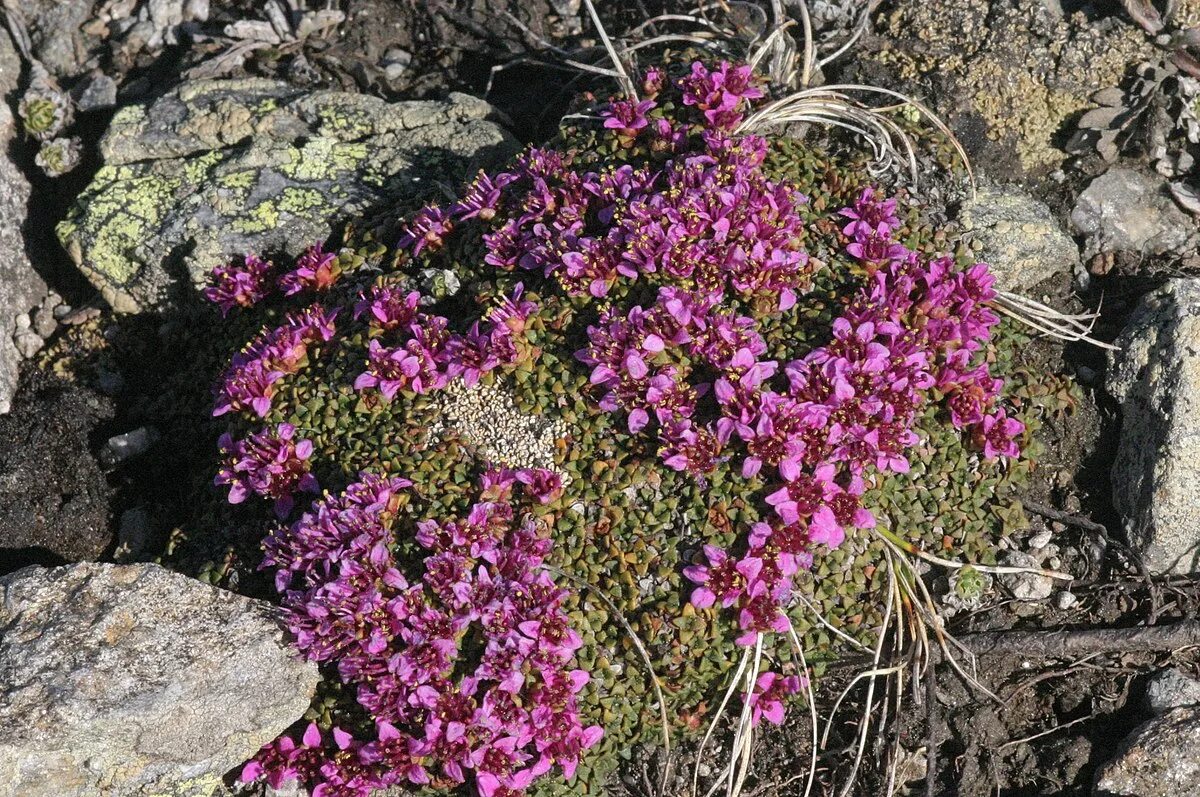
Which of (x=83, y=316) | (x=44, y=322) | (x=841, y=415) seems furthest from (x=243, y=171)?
(x=841, y=415)

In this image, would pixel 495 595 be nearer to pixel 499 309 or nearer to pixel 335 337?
Result: pixel 499 309

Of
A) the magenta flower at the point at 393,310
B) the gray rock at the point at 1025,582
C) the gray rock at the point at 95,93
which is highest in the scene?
the gray rock at the point at 95,93

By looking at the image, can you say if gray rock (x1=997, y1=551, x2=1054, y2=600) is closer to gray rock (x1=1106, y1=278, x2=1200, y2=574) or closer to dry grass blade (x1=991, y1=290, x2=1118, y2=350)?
gray rock (x1=1106, y1=278, x2=1200, y2=574)

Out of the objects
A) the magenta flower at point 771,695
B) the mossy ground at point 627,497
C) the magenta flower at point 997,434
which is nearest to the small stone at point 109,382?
the mossy ground at point 627,497

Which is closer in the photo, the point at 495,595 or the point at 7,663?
the point at 7,663

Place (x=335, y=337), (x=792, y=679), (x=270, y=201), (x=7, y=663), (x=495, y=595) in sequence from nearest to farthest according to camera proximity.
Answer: (x=7, y=663)
(x=495, y=595)
(x=792, y=679)
(x=335, y=337)
(x=270, y=201)

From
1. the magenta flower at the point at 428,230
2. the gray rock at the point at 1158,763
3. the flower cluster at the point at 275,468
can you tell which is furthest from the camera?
the magenta flower at the point at 428,230

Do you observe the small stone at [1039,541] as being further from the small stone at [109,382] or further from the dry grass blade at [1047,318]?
the small stone at [109,382]

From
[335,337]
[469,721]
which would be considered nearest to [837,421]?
[469,721]
